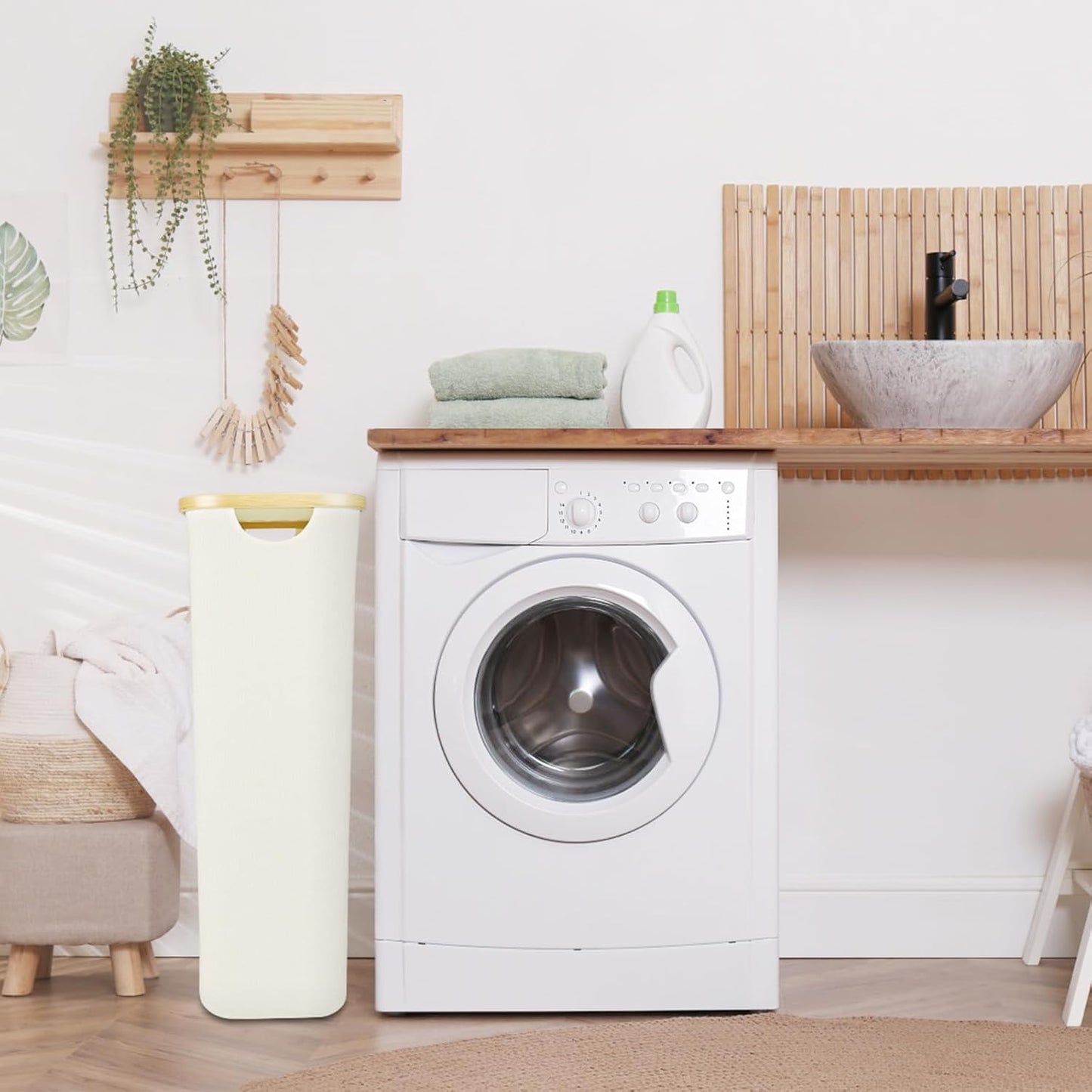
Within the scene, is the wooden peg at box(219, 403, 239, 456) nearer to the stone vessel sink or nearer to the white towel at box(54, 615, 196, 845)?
the white towel at box(54, 615, 196, 845)

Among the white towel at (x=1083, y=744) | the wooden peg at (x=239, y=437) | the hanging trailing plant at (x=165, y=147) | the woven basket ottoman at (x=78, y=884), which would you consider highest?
the hanging trailing plant at (x=165, y=147)

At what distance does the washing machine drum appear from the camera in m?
2.01

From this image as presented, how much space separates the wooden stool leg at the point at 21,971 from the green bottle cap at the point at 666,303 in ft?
5.42

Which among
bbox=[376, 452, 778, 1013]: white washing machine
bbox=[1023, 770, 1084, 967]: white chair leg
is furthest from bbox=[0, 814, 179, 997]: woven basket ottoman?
bbox=[1023, 770, 1084, 967]: white chair leg

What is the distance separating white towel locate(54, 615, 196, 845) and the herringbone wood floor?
1.04 feet

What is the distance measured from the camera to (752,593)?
2021 millimetres

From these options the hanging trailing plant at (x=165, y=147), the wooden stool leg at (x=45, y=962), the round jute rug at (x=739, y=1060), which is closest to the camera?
the round jute rug at (x=739, y=1060)

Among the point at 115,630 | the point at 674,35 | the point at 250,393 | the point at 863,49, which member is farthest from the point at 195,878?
the point at 863,49

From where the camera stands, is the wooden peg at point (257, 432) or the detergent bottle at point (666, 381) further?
the wooden peg at point (257, 432)

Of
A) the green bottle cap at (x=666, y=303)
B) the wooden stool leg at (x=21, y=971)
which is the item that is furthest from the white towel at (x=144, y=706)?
the green bottle cap at (x=666, y=303)

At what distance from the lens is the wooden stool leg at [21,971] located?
2.14m

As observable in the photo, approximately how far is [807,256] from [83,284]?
1.52m

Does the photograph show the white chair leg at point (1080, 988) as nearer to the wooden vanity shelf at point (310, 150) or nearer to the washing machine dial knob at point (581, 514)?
the washing machine dial knob at point (581, 514)

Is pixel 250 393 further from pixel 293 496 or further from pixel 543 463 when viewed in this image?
pixel 543 463
